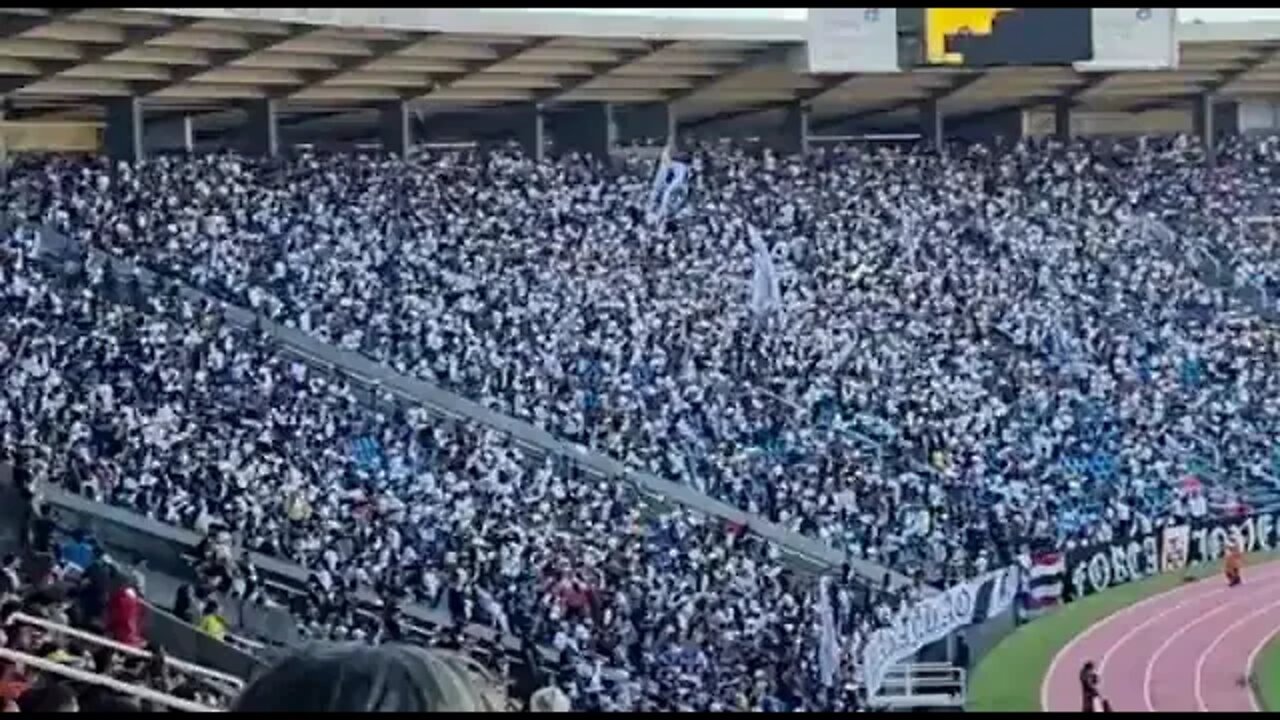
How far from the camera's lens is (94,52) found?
2192cm

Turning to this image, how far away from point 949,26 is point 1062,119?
7457mm

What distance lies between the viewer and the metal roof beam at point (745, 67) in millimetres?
27625

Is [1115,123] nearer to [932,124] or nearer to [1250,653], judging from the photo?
[932,124]

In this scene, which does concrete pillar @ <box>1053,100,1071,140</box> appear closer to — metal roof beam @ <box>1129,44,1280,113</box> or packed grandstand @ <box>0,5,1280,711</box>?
packed grandstand @ <box>0,5,1280,711</box>

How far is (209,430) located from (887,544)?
623 cm

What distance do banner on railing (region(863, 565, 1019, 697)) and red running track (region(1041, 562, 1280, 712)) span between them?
765 mm

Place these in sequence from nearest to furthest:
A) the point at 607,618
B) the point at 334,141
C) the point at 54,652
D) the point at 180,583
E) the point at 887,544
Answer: the point at 54,652
the point at 180,583
the point at 607,618
the point at 887,544
the point at 334,141

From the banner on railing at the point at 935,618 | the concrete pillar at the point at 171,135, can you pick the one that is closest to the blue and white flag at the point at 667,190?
the concrete pillar at the point at 171,135

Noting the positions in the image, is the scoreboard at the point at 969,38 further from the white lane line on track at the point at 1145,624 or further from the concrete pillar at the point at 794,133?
the white lane line on track at the point at 1145,624

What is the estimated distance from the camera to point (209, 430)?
56.9ft

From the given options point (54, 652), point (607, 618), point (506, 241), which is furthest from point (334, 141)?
point (54, 652)

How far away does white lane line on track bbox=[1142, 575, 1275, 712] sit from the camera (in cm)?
1861

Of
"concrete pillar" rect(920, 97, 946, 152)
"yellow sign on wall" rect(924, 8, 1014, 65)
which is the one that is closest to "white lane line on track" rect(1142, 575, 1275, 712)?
"yellow sign on wall" rect(924, 8, 1014, 65)

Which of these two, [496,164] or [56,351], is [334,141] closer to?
[496,164]
